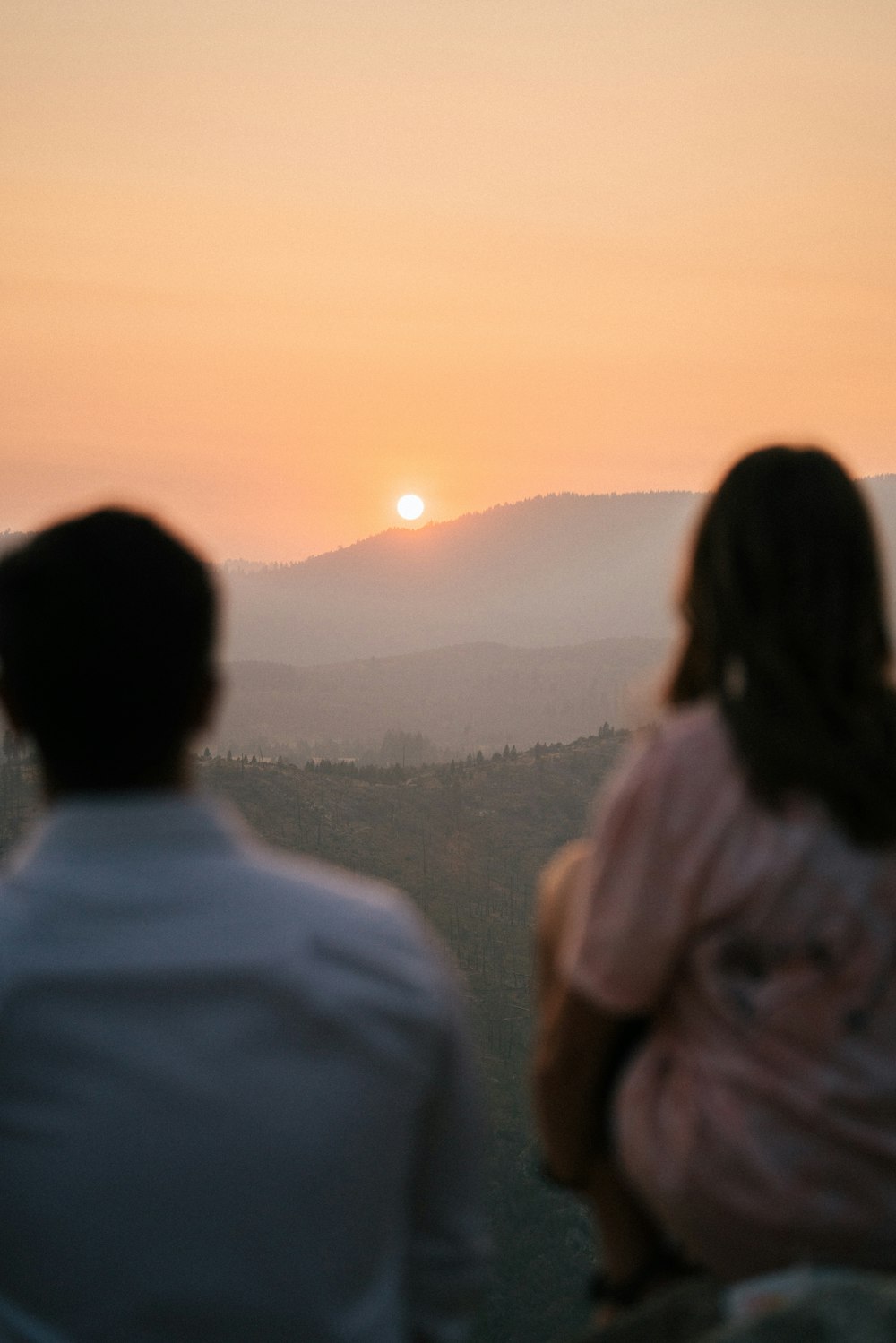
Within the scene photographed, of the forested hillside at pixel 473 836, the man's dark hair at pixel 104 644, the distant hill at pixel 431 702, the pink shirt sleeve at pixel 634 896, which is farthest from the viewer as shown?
the distant hill at pixel 431 702

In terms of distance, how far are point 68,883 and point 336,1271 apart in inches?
25.8

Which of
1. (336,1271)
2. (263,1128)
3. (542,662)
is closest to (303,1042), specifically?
(263,1128)

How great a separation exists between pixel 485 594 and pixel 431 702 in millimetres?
79172

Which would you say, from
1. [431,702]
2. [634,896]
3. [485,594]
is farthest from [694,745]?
[485,594]

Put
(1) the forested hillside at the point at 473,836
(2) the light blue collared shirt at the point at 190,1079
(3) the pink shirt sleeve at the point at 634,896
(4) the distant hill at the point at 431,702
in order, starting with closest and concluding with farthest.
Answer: (2) the light blue collared shirt at the point at 190,1079
(3) the pink shirt sleeve at the point at 634,896
(1) the forested hillside at the point at 473,836
(4) the distant hill at the point at 431,702

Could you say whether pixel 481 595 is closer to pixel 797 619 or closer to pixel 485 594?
pixel 485 594

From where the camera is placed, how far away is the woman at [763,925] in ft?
5.97

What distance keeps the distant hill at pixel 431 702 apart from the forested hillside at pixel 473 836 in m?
31.1

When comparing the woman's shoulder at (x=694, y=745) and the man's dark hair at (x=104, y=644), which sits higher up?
the man's dark hair at (x=104, y=644)

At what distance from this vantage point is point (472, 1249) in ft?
6.31

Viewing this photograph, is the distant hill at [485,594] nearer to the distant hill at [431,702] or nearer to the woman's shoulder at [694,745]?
the distant hill at [431,702]

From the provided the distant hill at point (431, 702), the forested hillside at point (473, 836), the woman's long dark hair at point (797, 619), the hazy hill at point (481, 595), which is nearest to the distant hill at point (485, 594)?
the hazy hill at point (481, 595)

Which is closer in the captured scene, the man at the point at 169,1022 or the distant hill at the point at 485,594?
the man at the point at 169,1022

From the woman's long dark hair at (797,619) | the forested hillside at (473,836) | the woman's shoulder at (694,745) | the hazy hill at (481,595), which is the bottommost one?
the hazy hill at (481,595)
